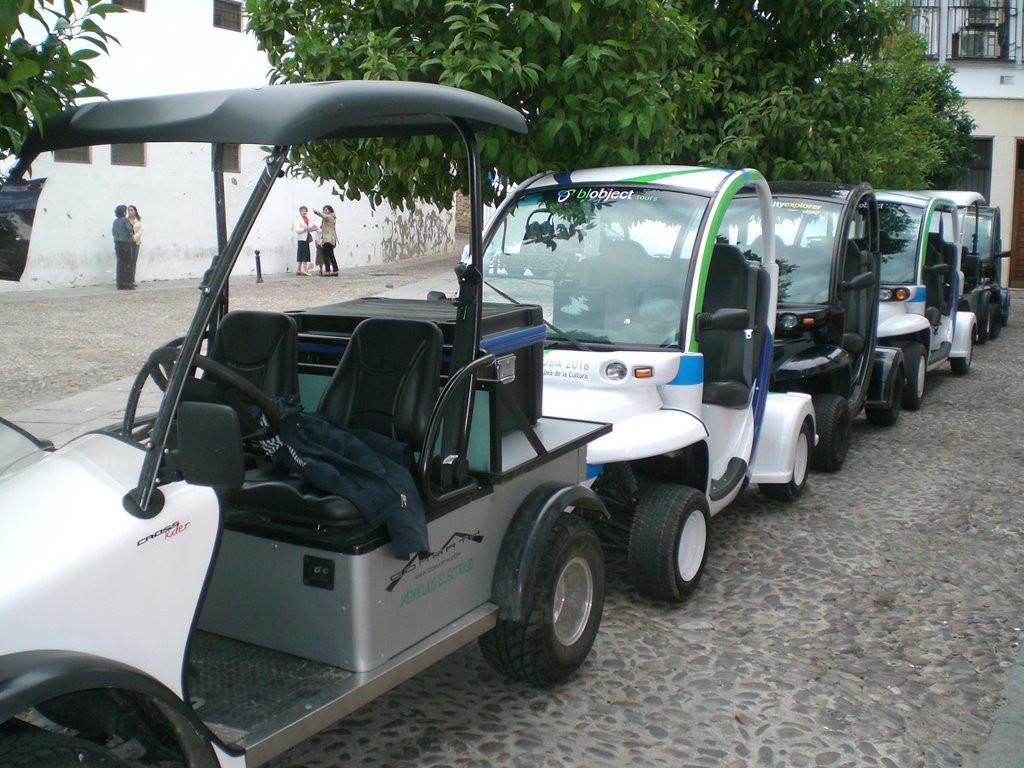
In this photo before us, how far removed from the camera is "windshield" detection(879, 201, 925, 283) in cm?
1073

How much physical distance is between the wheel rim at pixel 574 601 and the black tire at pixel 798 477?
2.65m

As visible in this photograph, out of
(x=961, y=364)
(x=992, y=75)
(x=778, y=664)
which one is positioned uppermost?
(x=992, y=75)

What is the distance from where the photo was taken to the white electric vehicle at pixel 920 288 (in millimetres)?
10109

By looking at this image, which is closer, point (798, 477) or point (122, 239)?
point (122, 239)

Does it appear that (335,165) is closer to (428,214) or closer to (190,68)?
(190,68)

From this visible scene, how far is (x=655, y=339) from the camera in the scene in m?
5.41

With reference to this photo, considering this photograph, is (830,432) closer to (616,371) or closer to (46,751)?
(616,371)

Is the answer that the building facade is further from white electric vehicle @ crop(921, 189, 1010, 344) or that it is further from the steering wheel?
the steering wheel

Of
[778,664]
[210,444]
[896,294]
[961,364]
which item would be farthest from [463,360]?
[961,364]

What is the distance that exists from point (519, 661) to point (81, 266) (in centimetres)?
194

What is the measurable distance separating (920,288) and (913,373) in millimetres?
866

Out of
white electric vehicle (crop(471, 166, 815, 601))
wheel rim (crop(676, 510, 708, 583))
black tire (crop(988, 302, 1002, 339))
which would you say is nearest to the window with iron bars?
black tire (crop(988, 302, 1002, 339))

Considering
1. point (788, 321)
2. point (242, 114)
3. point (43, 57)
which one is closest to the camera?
point (242, 114)

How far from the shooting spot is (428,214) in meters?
31.6
